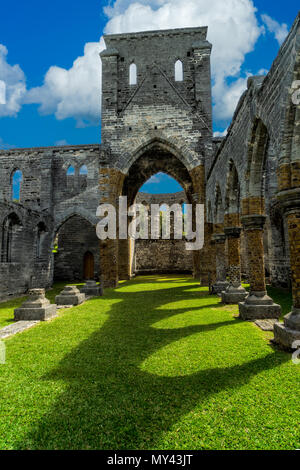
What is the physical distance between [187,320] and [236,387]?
3421mm

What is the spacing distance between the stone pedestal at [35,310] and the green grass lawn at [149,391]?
143cm

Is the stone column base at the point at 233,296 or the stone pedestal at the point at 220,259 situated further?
the stone pedestal at the point at 220,259

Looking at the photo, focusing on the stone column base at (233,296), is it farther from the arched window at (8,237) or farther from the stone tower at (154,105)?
the arched window at (8,237)

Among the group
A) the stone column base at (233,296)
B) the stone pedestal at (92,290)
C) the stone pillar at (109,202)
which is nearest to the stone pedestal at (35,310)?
the stone pedestal at (92,290)

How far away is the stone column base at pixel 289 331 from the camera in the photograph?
13.2 ft

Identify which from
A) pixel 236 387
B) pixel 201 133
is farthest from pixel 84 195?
pixel 236 387

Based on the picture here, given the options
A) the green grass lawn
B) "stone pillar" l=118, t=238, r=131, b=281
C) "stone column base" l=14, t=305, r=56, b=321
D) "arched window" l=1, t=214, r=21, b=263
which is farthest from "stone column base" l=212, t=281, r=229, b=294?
"stone pillar" l=118, t=238, r=131, b=281

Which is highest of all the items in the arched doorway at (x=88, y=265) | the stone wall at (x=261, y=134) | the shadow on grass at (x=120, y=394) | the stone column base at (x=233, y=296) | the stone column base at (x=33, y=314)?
the stone wall at (x=261, y=134)

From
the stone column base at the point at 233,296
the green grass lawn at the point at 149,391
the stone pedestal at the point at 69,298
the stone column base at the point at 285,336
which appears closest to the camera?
the green grass lawn at the point at 149,391

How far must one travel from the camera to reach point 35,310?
694 cm

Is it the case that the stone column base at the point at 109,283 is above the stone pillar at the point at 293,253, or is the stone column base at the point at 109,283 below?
below

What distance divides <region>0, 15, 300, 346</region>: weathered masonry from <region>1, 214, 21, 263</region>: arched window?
0.15 feet

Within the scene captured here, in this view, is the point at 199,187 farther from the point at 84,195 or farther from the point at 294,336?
the point at 294,336

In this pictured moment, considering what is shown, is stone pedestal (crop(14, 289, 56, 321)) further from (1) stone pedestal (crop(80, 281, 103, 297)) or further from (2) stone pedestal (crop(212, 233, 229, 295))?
(2) stone pedestal (crop(212, 233, 229, 295))
